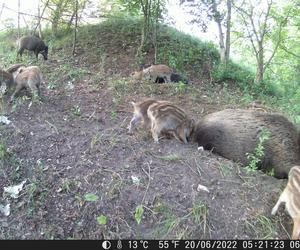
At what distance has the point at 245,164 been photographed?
6422mm

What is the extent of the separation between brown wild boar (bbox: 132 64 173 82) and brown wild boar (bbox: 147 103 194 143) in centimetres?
322

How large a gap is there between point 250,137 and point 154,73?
12.8ft

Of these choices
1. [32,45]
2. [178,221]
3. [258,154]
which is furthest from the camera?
[32,45]

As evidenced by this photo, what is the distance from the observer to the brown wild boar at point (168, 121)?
6.29 m

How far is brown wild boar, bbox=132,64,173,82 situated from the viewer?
31.8ft

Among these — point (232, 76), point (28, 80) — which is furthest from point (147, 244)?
point (232, 76)

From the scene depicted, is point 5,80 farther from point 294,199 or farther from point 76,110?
point 294,199

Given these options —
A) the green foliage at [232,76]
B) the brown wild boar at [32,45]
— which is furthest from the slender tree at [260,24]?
the brown wild boar at [32,45]

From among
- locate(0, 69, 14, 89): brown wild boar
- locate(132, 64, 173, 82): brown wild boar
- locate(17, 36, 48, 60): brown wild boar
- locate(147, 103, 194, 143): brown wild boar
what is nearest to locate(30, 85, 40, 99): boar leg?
locate(0, 69, 14, 89): brown wild boar

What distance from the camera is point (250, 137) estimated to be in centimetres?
646

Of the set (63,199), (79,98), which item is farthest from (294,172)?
(79,98)

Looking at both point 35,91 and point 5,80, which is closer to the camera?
point 35,91

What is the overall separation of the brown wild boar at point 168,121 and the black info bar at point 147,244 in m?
1.88

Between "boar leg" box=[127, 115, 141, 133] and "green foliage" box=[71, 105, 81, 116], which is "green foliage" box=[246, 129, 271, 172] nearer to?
"boar leg" box=[127, 115, 141, 133]
